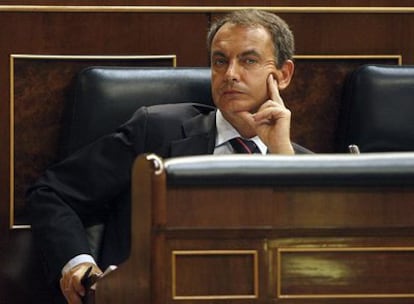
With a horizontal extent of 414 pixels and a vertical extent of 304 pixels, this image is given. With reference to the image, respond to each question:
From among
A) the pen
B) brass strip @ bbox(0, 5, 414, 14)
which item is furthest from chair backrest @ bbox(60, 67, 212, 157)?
the pen

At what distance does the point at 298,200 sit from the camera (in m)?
1.83

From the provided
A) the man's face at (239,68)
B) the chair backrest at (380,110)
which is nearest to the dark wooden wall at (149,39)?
the chair backrest at (380,110)

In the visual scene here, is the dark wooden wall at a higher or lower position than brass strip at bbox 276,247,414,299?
higher

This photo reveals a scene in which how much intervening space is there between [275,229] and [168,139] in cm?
116

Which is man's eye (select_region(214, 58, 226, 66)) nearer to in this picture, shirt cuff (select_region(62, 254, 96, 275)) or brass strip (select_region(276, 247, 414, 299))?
shirt cuff (select_region(62, 254, 96, 275))

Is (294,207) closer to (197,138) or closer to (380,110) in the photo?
(197,138)

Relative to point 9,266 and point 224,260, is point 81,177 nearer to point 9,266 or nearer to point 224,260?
point 9,266

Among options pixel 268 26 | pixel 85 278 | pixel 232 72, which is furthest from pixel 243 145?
pixel 85 278

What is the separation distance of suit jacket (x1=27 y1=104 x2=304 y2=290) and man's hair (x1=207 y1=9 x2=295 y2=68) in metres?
0.26

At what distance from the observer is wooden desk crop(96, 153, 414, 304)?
1804 millimetres

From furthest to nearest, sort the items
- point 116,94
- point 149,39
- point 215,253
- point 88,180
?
point 149,39 < point 116,94 < point 88,180 < point 215,253

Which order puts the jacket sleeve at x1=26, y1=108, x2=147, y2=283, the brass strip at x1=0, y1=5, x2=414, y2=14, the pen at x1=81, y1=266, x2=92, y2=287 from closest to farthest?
the pen at x1=81, y1=266, x2=92, y2=287 → the jacket sleeve at x1=26, y1=108, x2=147, y2=283 → the brass strip at x1=0, y1=5, x2=414, y2=14

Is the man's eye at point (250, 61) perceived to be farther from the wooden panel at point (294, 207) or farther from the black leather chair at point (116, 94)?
the wooden panel at point (294, 207)

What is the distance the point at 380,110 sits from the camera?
3197mm
